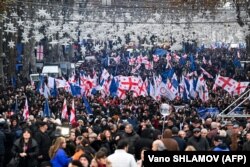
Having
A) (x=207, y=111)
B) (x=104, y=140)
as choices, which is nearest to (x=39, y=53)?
(x=207, y=111)

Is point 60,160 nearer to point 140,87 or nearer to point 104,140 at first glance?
point 104,140

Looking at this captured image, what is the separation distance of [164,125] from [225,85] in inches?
473

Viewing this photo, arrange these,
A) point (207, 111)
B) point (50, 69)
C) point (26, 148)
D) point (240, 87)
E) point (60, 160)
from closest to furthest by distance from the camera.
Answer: point (60, 160) < point (26, 148) < point (207, 111) < point (240, 87) < point (50, 69)

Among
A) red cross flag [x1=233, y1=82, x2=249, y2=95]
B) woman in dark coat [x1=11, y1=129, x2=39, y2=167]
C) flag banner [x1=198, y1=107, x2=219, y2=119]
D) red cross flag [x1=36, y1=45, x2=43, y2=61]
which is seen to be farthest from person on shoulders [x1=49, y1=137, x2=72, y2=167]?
red cross flag [x1=36, y1=45, x2=43, y2=61]

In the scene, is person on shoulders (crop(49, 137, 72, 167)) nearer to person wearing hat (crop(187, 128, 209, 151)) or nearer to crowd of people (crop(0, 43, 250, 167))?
crowd of people (crop(0, 43, 250, 167))

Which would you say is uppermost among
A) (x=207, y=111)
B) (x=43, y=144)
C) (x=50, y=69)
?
(x=43, y=144)

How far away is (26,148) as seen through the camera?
1404 centimetres

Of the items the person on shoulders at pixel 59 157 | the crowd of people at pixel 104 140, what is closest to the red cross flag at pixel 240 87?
the crowd of people at pixel 104 140

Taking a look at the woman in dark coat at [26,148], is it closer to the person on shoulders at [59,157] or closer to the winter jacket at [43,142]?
the winter jacket at [43,142]

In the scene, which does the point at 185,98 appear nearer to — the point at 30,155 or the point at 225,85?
the point at 225,85

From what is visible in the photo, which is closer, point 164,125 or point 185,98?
point 164,125

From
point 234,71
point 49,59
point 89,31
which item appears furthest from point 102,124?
point 49,59

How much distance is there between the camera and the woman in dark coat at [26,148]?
14.0 meters

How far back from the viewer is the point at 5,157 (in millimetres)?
15992
